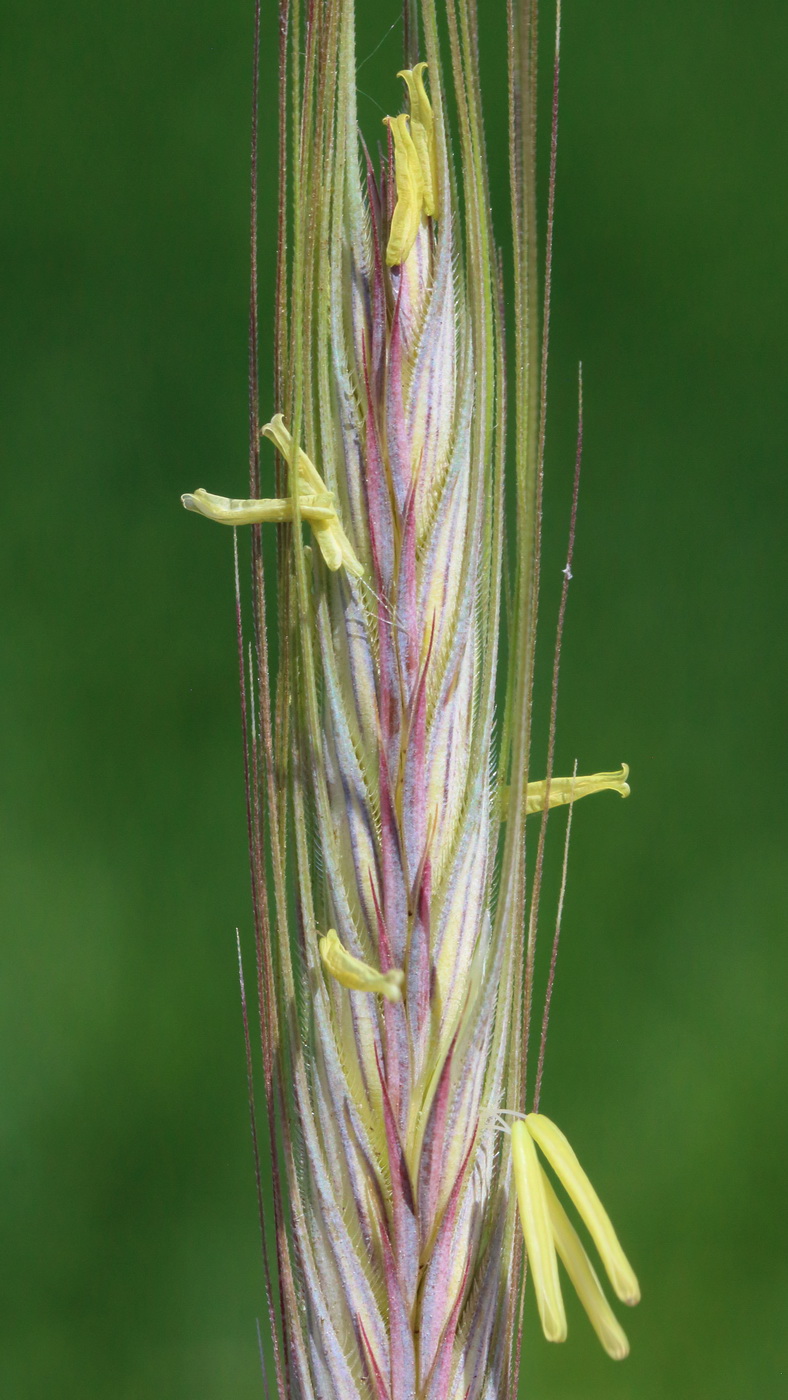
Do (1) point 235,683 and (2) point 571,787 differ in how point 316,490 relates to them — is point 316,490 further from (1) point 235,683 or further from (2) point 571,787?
(1) point 235,683

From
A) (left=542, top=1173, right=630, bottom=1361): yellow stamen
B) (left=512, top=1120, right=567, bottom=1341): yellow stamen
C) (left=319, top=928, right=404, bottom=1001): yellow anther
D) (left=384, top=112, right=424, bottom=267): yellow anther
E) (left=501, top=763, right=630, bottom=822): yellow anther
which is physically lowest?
(left=542, top=1173, right=630, bottom=1361): yellow stamen

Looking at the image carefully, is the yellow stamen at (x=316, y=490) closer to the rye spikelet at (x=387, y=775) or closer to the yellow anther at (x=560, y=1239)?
the rye spikelet at (x=387, y=775)

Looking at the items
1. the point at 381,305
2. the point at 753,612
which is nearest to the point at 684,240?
the point at 753,612

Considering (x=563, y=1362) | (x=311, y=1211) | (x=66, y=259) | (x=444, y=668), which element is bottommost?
(x=563, y=1362)

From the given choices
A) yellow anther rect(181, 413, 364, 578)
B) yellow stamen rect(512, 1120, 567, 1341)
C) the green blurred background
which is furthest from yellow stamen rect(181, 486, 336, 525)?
the green blurred background

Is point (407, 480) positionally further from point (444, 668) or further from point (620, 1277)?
point (620, 1277)

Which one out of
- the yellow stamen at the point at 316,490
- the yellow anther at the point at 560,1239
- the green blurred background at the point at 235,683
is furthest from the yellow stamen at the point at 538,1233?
the green blurred background at the point at 235,683

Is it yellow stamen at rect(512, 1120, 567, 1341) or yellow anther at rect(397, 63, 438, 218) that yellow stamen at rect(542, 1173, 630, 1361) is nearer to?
yellow stamen at rect(512, 1120, 567, 1341)
